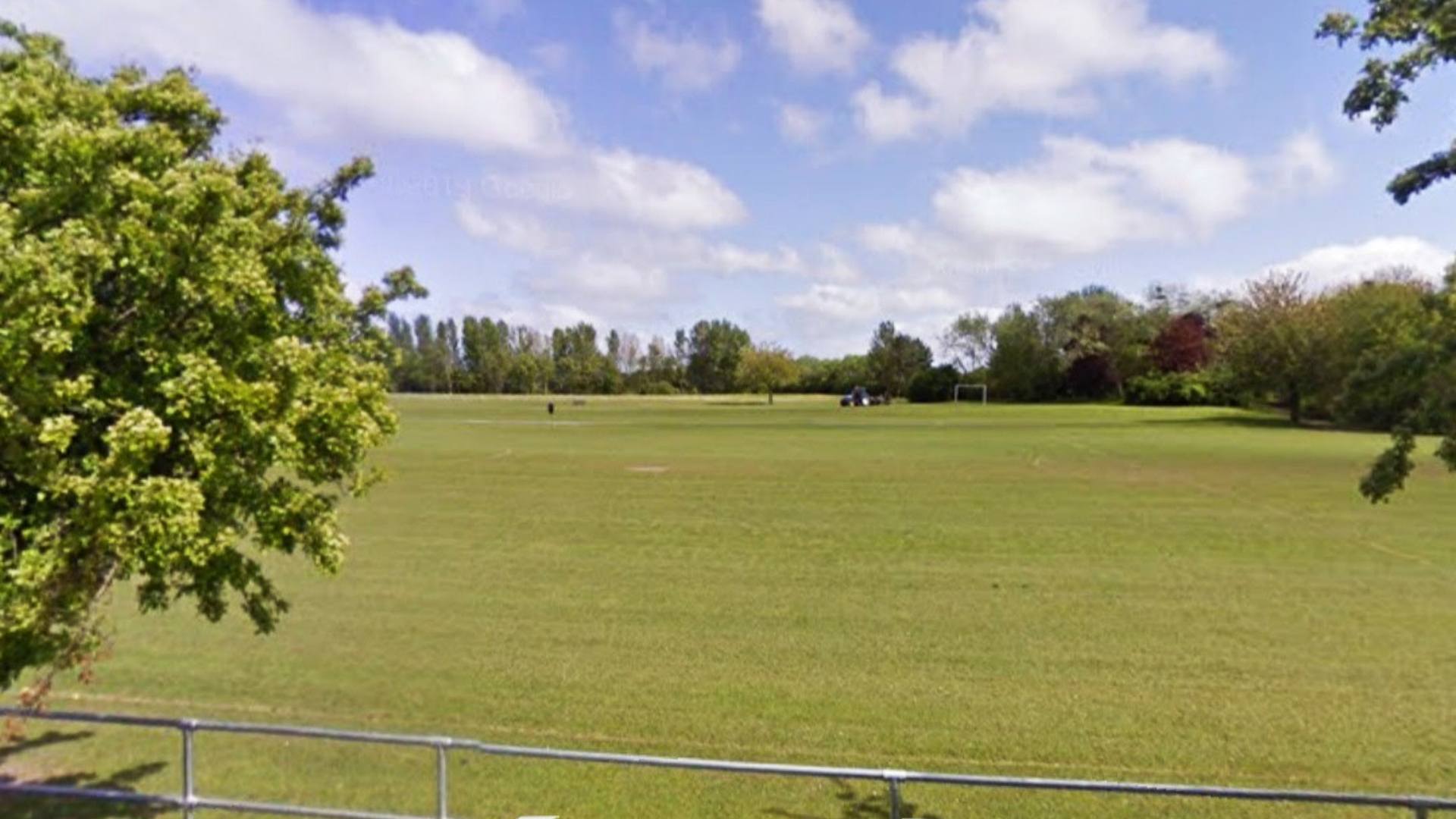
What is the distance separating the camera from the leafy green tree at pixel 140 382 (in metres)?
4.55

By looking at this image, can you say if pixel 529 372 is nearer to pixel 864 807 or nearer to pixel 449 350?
pixel 449 350

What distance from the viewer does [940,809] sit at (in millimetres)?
7137

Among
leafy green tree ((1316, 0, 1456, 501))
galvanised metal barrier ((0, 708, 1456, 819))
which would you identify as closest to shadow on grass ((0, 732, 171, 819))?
galvanised metal barrier ((0, 708, 1456, 819))

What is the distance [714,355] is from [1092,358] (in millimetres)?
59468

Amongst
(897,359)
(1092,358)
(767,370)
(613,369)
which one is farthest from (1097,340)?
(613,369)

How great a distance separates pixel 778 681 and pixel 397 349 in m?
5.89

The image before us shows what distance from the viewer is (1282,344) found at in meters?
55.7

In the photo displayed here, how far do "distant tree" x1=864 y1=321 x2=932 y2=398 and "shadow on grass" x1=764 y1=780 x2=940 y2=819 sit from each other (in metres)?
98.4

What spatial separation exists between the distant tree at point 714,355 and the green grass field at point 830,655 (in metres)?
105

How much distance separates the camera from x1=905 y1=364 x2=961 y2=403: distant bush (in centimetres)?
9725

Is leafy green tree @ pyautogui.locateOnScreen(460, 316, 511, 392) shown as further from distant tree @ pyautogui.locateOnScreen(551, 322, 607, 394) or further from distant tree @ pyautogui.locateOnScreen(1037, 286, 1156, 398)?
distant tree @ pyautogui.locateOnScreen(1037, 286, 1156, 398)

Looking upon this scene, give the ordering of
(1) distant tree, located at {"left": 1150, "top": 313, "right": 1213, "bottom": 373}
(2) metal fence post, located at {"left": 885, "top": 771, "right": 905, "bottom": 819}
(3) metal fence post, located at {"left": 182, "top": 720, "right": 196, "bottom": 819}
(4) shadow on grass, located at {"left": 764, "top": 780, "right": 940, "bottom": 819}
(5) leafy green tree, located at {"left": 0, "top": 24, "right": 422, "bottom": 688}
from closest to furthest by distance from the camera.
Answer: (2) metal fence post, located at {"left": 885, "top": 771, "right": 905, "bottom": 819}, (5) leafy green tree, located at {"left": 0, "top": 24, "right": 422, "bottom": 688}, (3) metal fence post, located at {"left": 182, "top": 720, "right": 196, "bottom": 819}, (4) shadow on grass, located at {"left": 764, "top": 780, "right": 940, "bottom": 819}, (1) distant tree, located at {"left": 1150, "top": 313, "right": 1213, "bottom": 373}

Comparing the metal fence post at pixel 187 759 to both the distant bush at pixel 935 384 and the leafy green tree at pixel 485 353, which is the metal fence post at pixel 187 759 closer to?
the distant bush at pixel 935 384

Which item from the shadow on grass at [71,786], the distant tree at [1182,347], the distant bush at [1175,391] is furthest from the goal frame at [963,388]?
the shadow on grass at [71,786]
